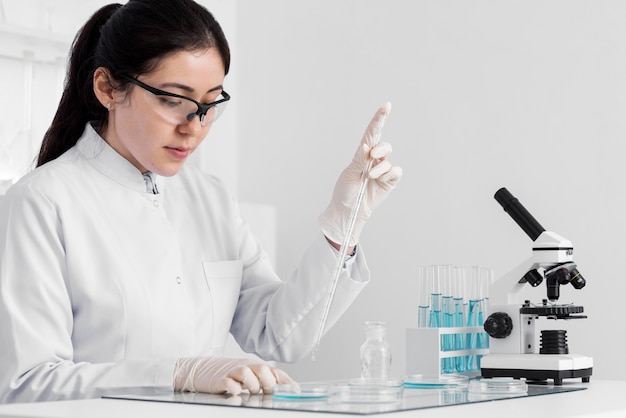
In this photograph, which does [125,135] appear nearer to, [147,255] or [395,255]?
[147,255]

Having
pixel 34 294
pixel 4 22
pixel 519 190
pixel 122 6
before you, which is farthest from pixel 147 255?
pixel 519 190

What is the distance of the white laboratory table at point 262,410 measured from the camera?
1.11 metres

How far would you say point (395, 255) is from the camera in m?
3.24

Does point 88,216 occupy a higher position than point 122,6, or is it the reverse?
point 122,6

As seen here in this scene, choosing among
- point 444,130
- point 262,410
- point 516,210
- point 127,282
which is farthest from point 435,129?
point 262,410

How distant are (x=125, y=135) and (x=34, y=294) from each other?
40 cm

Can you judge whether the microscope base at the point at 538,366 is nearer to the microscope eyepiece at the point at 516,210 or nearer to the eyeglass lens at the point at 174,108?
the microscope eyepiece at the point at 516,210

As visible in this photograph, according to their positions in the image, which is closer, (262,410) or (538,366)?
(262,410)

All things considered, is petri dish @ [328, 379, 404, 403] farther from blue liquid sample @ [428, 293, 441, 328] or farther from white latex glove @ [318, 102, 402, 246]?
blue liquid sample @ [428, 293, 441, 328]

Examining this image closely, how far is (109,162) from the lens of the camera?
6.14ft

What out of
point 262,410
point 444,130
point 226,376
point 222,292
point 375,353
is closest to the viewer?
point 262,410

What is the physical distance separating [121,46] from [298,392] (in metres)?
0.88

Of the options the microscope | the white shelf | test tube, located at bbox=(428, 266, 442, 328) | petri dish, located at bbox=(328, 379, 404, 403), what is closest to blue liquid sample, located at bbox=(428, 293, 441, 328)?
test tube, located at bbox=(428, 266, 442, 328)

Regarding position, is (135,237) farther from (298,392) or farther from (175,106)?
(298,392)
